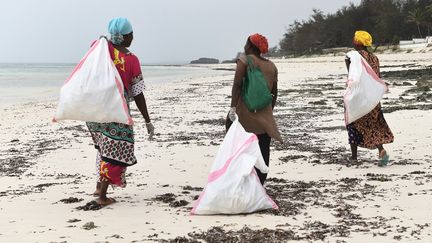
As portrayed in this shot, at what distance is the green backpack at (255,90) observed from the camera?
489cm

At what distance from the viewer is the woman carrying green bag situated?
16.1ft

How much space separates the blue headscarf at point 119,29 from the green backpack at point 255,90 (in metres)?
1.13

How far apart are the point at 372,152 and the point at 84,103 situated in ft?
14.4

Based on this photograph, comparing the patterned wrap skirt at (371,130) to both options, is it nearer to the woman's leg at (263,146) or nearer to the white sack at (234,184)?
the woman's leg at (263,146)

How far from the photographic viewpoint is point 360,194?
194 inches

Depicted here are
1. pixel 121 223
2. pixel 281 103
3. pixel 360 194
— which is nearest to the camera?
pixel 121 223

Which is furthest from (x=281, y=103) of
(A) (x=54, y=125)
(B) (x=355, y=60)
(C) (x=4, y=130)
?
(B) (x=355, y=60)

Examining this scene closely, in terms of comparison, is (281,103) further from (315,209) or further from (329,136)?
(315,209)

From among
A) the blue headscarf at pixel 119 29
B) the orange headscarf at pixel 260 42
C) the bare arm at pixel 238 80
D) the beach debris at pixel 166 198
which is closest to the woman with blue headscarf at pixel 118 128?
the blue headscarf at pixel 119 29

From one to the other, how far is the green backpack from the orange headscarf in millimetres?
152

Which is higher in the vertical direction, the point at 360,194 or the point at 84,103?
the point at 84,103

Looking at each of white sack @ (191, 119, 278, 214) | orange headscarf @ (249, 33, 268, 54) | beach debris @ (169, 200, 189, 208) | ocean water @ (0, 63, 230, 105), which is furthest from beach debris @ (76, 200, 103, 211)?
ocean water @ (0, 63, 230, 105)

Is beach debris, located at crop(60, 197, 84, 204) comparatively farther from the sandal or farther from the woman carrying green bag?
the sandal

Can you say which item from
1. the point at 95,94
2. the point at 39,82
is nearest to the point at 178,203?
the point at 95,94
